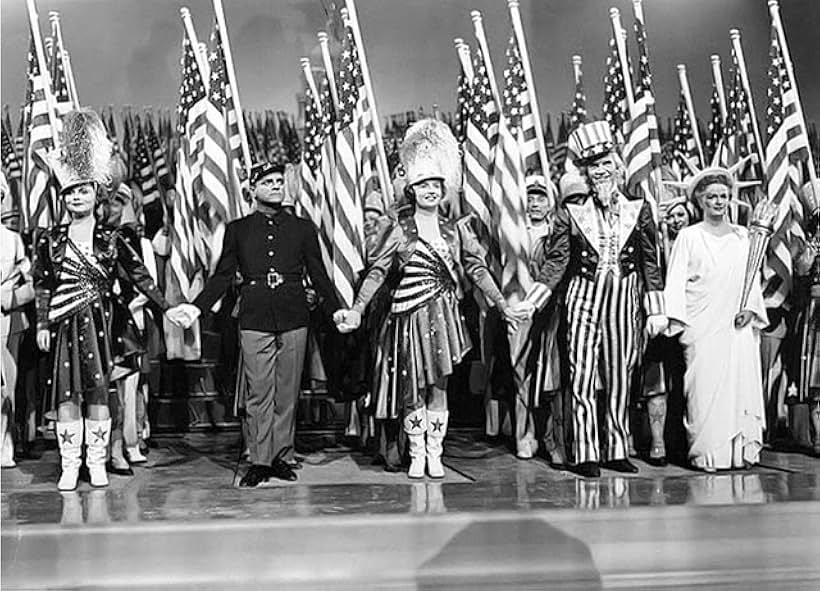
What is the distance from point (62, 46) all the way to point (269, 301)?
3081 millimetres

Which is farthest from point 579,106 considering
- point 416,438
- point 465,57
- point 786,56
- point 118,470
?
point 118,470

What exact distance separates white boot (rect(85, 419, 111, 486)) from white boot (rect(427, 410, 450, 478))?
1624mm

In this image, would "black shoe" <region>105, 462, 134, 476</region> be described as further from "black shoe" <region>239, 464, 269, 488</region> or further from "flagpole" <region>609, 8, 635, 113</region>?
"flagpole" <region>609, 8, 635, 113</region>

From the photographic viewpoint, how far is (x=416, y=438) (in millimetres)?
5496

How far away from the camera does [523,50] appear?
281 inches

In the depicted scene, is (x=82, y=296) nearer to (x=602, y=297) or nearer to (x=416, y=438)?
(x=416, y=438)

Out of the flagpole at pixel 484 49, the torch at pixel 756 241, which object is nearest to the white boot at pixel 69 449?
the flagpole at pixel 484 49

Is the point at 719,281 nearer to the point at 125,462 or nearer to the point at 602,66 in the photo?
the point at 602,66

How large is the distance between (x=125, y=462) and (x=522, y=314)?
90.9 inches

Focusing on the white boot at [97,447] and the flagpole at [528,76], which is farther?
the flagpole at [528,76]

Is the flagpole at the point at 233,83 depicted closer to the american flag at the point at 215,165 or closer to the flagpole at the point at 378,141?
the american flag at the point at 215,165

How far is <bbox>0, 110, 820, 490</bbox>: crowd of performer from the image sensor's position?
206 inches

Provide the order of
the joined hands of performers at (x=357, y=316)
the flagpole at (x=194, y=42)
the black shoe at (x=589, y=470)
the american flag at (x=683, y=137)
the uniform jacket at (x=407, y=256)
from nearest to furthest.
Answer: the joined hands of performers at (x=357, y=316), the uniform jacket at (x=407, y=256), the black shoe at (x=589, y=470), the flagpole at (x=194, y=42), the american flag at (x=683, y=137)

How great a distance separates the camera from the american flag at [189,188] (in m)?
6.82
